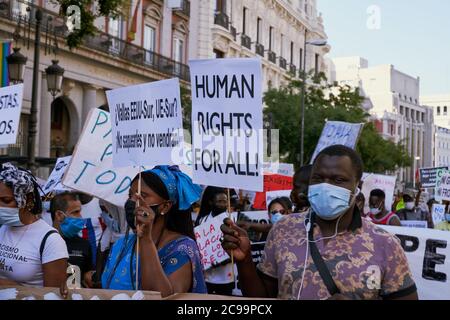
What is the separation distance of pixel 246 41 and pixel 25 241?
3654 centimetres

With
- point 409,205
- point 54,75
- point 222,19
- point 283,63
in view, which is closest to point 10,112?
point 54,75

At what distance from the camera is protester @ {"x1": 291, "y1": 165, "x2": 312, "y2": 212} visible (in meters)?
5.39

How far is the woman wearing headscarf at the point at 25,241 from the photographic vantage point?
12.9 feet

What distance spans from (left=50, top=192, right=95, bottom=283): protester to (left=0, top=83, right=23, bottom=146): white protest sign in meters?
0.70

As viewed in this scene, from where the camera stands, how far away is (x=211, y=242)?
252 inches

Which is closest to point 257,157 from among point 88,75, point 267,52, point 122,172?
point 122,172

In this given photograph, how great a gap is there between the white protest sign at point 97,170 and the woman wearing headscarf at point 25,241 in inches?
84.5

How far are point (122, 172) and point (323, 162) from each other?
3411 millimetres

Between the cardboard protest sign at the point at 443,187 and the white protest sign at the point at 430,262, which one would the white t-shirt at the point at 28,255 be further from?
the cardboard protest sign at the point at 443,187

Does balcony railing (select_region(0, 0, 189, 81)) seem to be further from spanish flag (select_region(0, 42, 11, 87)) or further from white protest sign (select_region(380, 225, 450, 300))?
white protest sign (select_region(380, 225, 450, 300))

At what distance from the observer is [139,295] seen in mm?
3326

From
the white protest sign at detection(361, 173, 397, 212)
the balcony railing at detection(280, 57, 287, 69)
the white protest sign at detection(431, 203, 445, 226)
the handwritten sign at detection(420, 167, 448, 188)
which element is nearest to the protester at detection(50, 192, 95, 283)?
the white protest sign at detection(431, 203, 445, 226)

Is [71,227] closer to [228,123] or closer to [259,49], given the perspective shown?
[228,123]
